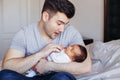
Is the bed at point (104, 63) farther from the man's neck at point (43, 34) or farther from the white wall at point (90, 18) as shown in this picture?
the white wall at point (90, 18)

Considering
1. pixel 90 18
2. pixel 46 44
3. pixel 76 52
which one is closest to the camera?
pixel 76 52

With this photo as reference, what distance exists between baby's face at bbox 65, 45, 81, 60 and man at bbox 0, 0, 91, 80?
42 millimetres

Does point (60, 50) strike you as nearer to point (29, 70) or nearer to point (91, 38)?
point (29, 70)

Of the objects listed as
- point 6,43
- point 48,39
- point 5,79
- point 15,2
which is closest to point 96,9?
point 15,2

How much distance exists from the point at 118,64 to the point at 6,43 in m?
2.31

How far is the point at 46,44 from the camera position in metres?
1.43

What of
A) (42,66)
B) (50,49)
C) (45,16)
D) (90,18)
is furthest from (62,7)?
(90,18)

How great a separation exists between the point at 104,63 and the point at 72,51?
0.58 m

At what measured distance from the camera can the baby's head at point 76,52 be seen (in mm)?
1312

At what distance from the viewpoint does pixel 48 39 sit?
1444 millimetres

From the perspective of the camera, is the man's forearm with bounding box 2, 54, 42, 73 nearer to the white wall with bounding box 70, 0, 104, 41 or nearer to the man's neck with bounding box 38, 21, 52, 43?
the man's neck with bounding box 38, 21, 52, 43

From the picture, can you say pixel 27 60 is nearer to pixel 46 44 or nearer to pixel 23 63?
pixel 23 63

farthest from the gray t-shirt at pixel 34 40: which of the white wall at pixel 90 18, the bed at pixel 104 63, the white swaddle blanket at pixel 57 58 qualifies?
the white wall at pixel 90 18

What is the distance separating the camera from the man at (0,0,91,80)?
4.37 feet
